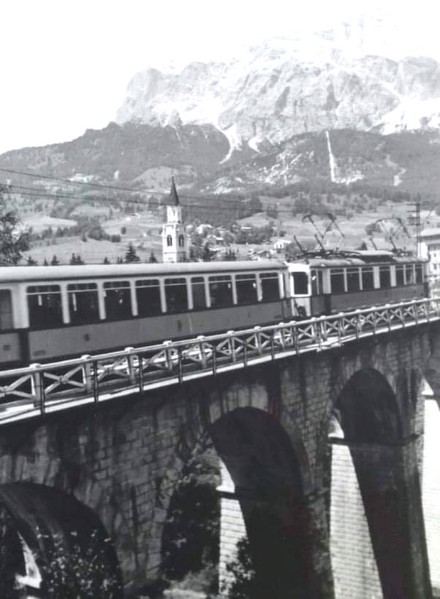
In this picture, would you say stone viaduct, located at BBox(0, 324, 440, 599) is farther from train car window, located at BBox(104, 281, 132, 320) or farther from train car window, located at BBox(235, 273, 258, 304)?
train car window, located at BBox(235, 273, 258, 304)

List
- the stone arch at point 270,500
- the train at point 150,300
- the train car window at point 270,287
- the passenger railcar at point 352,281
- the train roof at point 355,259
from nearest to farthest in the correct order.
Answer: the train at point 150,300
the stone arch at point 270,500
the train car window at point 270,287
the passenger railcar at point 352,281
the train roof at point 355,259

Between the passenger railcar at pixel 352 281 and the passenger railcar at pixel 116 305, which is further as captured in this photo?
the passenger railcar at pixel 352 281

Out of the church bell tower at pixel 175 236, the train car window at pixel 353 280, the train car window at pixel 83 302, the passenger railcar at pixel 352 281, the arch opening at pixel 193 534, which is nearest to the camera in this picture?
the train car window at pixel 83 302

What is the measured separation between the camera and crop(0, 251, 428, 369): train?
16.1 metres

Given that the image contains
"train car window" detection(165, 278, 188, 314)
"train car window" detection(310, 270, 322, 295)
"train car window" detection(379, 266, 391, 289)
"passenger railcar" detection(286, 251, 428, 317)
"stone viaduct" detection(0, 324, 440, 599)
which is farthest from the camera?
"train car window" detection(379, 266, 391, 289)

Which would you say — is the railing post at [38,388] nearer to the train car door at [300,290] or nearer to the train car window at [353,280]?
the train car door at [300,290]

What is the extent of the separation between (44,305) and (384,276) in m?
20.3

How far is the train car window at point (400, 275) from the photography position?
34594mm

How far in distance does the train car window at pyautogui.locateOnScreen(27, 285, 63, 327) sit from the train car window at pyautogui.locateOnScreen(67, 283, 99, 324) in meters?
0.33

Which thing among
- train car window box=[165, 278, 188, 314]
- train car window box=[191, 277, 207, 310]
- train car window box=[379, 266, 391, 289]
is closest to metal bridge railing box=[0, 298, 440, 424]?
train car window box=[165, 278, 188, 314]

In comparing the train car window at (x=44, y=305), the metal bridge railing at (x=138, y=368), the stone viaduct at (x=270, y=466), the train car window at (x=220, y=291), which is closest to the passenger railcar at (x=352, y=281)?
the metal bridge railing at (x=138, y=368)

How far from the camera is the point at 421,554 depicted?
29.1 m

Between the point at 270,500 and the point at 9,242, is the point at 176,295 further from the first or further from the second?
the point at 9,242

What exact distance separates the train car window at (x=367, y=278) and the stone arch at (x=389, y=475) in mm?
4592
